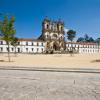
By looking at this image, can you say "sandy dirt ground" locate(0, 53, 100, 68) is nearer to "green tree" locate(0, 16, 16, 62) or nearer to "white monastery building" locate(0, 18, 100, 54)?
"green tree" locate(0, 16, 16, 62)

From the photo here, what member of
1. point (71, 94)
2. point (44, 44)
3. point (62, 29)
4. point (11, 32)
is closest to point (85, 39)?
point (62, 29)

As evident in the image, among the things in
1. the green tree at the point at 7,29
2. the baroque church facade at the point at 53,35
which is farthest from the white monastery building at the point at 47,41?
the green tree at the point at 7,29

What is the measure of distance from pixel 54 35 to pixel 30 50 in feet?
58.4

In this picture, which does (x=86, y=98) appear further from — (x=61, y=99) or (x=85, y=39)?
(x=85, y=39)

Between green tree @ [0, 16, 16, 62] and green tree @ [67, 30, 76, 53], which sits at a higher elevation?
green tree @ [67, 30, 76, 53]

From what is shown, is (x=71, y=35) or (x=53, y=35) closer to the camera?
(x=53, y=35)

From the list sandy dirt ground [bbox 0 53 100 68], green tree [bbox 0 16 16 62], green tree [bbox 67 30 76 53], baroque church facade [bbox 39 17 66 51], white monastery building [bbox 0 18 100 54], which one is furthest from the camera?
green tree [bbox 67 30 76 53]

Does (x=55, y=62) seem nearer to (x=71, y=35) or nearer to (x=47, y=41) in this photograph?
(x=47, y=41)

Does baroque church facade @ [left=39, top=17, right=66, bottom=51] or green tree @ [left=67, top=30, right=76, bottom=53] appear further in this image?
green tree @ [left=67, top=30, right=76, bottom=53]

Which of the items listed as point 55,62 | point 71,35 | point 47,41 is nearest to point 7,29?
point 55,62

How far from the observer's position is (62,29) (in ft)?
393

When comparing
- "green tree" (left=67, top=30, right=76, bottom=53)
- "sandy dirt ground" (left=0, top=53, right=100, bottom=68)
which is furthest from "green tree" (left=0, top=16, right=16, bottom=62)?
"green tree" (left=67, top=30, right=76, bottom=53)

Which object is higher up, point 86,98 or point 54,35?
point 54,35

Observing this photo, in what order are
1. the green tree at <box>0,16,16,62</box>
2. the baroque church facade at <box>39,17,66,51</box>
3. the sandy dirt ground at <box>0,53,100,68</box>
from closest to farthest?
1. the sandy dirt ground at <box>0,53,100,68</box>
2. the green tree at <box>0,16,16,62</box>
3. the baroque church facade at <box>39,17,66,51</box>
